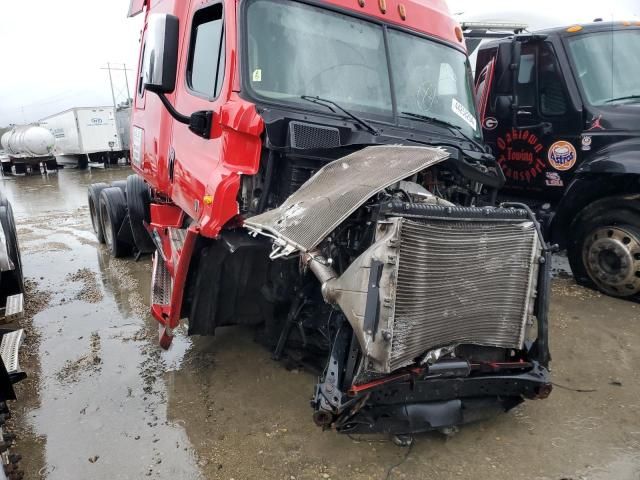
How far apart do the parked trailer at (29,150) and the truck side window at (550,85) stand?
24.5m

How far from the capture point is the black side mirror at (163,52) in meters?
2.97

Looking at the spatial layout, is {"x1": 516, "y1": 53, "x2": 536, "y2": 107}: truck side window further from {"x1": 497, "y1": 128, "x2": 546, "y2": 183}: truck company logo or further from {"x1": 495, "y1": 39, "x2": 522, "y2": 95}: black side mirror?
{"x1": 497, "y1": 128, "x2": 546, "y2": 183}: truck company logo

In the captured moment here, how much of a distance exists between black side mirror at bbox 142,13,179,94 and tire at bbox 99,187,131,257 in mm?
4252

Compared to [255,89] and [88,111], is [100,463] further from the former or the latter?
[88,111]

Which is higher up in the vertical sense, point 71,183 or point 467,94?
point 467,94

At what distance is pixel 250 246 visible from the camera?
303 centimetres

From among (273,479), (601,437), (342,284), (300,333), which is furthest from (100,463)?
(601,437)

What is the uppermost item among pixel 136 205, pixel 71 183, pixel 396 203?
pixel 396 203

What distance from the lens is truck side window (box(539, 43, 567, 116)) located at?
5.35m

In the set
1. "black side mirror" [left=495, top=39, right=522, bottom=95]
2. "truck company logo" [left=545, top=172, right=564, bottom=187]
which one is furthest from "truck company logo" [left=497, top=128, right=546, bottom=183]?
"black side mirror" [left=495, top=39, right=522, bottom=95]

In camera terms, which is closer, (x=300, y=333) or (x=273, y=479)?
(x=273, y=479)

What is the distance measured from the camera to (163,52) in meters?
3.02

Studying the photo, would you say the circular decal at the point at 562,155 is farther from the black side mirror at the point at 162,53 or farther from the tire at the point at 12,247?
the tire at the point at 12,247

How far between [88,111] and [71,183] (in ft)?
20.5
